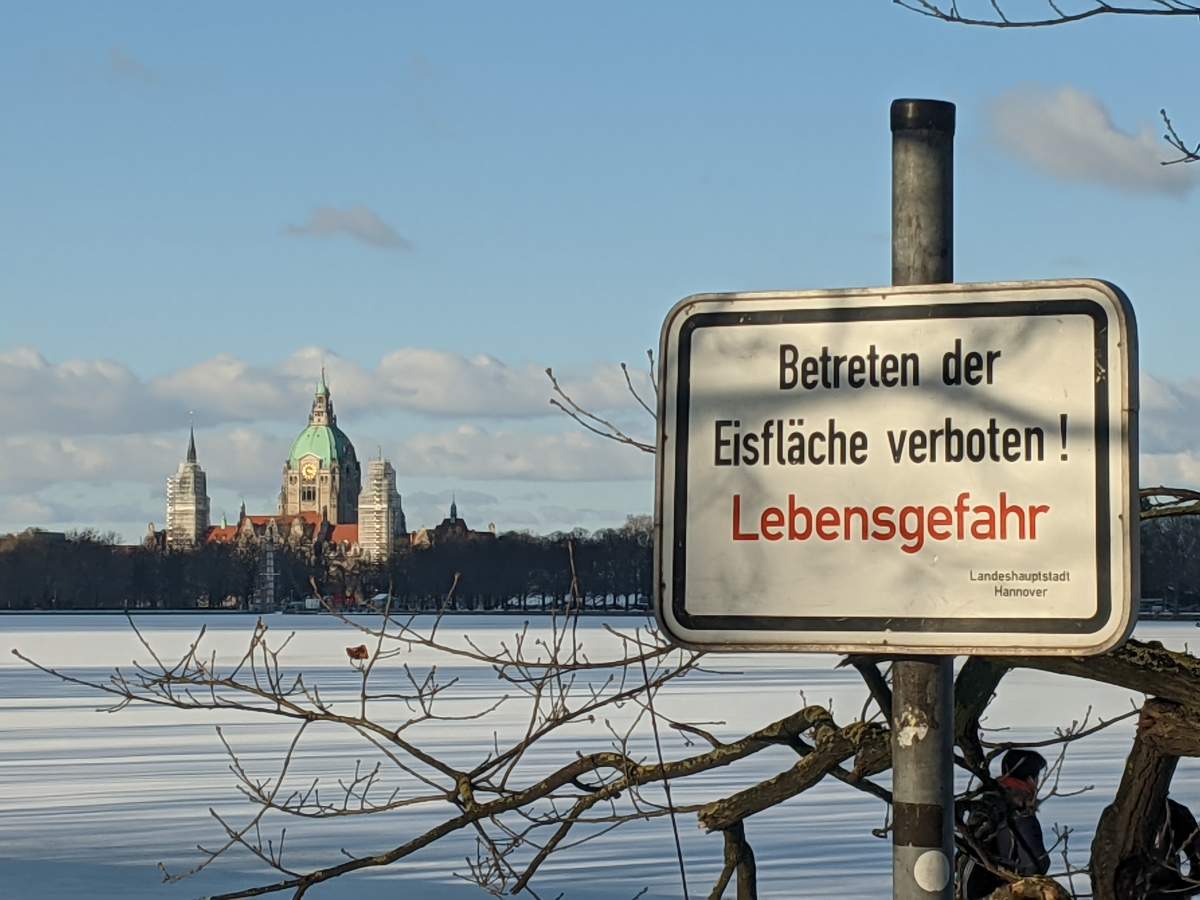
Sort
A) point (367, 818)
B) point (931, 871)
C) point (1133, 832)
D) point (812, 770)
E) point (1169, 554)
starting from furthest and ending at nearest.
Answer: point (1169, 554) → point (367, 818) → point (1133, 832) → point (812, 770) → point (931, 871)

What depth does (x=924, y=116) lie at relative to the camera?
1.76m

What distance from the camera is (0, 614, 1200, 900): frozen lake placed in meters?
14.6

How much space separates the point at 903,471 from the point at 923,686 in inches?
8.3

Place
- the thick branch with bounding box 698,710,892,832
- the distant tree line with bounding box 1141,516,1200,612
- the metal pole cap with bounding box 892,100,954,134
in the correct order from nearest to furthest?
the metal pole cap with bounding box 892,100,954,134 → the thick branch with bounding box 698,710,892,832 → the distant tree line with bounding box 1141,516,1200,612

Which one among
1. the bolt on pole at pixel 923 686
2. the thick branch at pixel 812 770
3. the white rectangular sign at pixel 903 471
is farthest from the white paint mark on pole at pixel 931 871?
the thick branch at pixel 812 770

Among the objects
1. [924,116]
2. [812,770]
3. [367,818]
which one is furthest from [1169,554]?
[924,116]

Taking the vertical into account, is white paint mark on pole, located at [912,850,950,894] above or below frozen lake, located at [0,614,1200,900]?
above

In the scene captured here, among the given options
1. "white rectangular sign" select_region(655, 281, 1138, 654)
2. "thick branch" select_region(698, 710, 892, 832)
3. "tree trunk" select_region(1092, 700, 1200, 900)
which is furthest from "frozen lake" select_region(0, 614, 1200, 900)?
"white rectangular sign" select_region(655, 281, 1138, 654)

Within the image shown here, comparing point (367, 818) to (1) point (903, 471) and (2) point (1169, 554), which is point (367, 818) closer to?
(2) point (1169, 554)

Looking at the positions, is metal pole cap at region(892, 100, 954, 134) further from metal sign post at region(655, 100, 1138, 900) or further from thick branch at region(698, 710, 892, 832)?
thick branch at region(698, 710, 892, 832)

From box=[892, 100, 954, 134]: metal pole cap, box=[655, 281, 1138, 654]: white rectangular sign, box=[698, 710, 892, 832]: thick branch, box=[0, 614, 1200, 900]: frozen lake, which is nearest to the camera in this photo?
box=[655, 281, 1138, 654]: white rectangular sign

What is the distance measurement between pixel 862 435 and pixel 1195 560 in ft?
78.9

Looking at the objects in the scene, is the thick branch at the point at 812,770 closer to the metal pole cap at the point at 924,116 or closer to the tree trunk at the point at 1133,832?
the tree trunk at the point at 1133,832

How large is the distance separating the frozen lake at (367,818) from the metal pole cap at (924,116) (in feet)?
13.8
